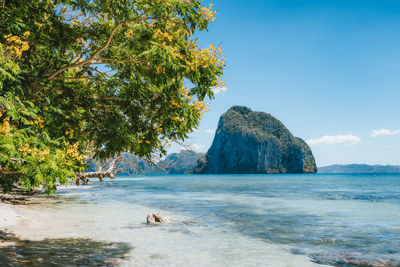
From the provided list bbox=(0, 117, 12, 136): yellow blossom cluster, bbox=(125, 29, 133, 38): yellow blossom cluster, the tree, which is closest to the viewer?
bbox=(0, 117, 12, 136): yellow blossom cluster

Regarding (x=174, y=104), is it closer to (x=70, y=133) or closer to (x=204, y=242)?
(x=70, y=133)

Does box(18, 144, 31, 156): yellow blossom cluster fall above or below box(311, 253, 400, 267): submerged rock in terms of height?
above

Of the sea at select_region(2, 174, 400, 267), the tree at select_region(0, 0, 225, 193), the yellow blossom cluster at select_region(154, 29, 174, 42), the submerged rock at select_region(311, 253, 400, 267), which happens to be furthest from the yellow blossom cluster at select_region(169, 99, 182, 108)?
the submerged rock at select_region(311, 253, 400, 267)

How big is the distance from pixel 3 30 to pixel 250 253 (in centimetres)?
987

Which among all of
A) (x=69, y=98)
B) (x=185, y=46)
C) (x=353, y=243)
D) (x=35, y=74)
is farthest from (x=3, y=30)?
(x=353, y=243)

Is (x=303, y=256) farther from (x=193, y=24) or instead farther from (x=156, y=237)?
(x=193, y=24)

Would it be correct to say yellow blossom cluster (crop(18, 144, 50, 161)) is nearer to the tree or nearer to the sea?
the tree

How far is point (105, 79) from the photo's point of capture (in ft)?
28.5

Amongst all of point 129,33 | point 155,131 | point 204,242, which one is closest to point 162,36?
point 129,33

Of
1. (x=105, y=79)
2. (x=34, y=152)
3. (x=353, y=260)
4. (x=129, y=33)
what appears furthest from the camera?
(x=353, y=260)

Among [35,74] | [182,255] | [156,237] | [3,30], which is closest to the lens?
[3,30]

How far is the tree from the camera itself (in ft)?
20.4

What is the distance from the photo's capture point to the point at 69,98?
891 centimetres

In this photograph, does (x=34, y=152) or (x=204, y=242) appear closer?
(x=34, y=152)
